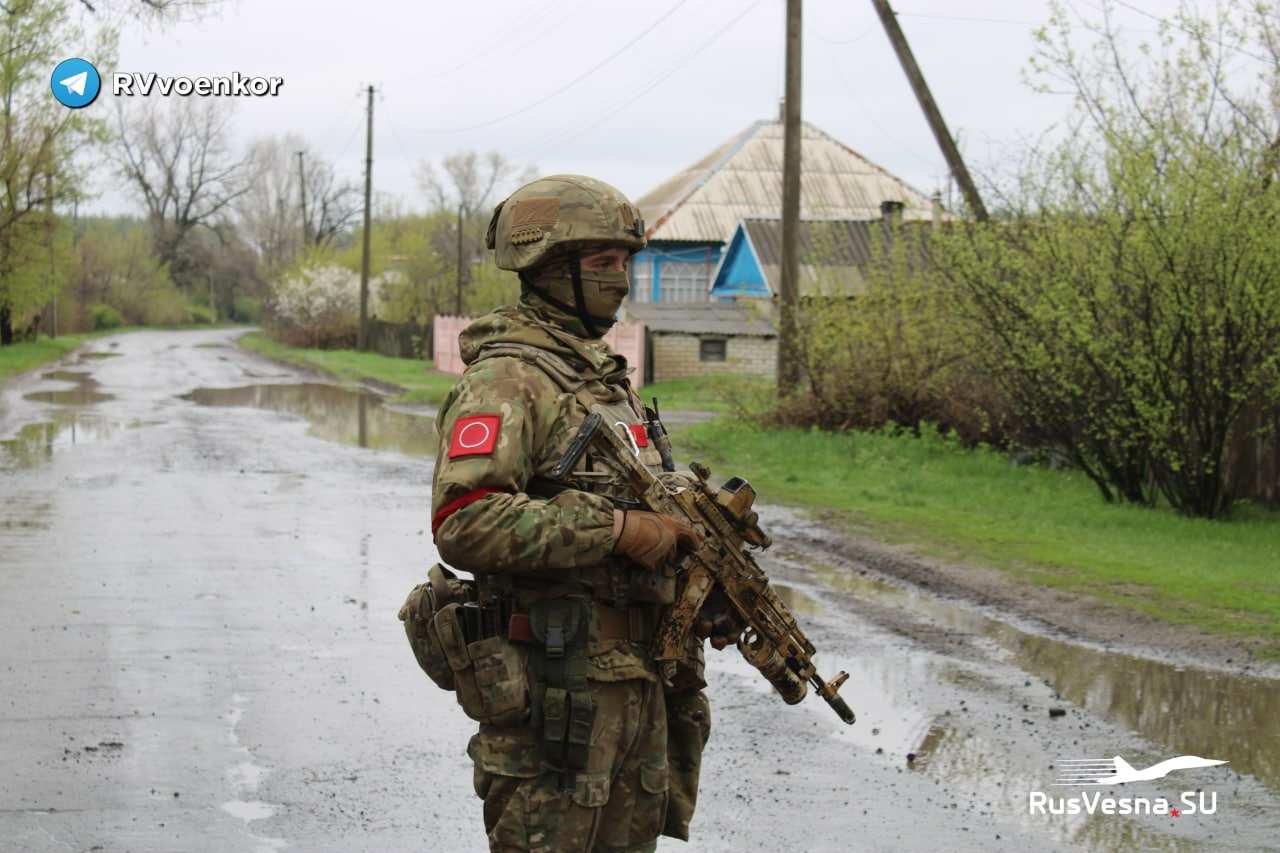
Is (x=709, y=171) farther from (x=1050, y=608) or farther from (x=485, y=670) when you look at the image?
(x=485, y=670)

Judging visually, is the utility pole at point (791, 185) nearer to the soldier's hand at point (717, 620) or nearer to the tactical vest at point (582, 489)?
the soldier's hand at point (717, 620)

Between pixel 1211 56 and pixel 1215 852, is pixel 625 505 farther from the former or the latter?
pixel 1211 56

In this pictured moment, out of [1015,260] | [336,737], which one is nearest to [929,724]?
[336,737]

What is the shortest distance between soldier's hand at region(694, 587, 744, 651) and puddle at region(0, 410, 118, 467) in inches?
550

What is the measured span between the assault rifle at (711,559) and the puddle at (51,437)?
1396cm

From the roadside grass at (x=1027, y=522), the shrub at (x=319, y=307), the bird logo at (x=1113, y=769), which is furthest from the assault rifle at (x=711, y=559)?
the shrub at (x=319, y=307)

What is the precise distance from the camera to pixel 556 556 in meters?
3.19

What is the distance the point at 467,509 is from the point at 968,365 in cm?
1454

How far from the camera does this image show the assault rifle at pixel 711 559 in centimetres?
336

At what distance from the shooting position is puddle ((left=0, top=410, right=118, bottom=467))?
16.6 metres

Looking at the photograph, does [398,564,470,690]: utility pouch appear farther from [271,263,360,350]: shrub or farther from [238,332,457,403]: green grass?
[271,263,360,350]: shrub

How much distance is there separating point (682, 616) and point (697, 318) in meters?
32.1

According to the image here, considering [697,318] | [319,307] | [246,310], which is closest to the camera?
[697,318]

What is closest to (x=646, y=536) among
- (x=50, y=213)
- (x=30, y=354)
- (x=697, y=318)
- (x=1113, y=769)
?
(x=1113, y=769)
